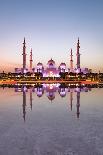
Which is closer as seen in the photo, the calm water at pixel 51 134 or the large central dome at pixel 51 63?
the calm water at pixel 51 134

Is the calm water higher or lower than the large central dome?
lower

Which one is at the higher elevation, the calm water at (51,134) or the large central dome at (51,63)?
the large central dome at (51,63)

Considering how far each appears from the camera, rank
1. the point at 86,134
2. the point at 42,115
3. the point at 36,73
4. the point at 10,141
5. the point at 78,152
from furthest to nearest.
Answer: the point at 36,73 → the point at 42,115 → the point at 86,134 → the point at 10,141 → the point at 78,152

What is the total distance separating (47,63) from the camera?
124 metres

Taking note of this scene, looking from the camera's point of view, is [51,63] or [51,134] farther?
[51,63]

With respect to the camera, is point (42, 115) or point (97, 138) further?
point (42, 115)

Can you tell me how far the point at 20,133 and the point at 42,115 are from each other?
500 centimetres

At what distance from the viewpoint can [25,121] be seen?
14.2 m

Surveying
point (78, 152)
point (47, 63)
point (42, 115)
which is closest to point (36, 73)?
point (47, 63)

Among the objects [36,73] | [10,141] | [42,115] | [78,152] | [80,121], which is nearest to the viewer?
[78,152]

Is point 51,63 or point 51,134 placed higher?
point 51,63

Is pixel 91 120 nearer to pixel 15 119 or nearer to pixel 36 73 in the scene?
pixel 15 119

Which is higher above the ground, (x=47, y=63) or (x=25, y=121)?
(x=47, y=63)

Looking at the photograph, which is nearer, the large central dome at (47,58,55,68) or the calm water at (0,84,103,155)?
the calm water at (0,84,103,155)
